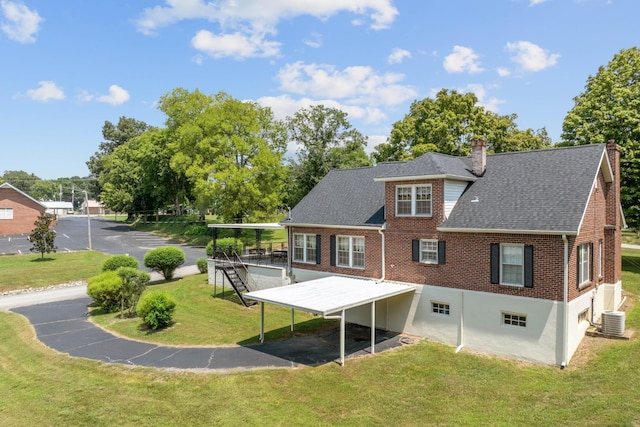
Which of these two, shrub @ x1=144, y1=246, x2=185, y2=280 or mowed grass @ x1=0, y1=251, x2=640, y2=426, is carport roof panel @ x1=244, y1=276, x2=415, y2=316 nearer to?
mowed grass @ x1=0, y1=251, x2=640, y2=426

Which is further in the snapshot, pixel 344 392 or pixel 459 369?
pixel 459 369

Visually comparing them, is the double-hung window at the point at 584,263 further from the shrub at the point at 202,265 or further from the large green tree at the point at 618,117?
the shrub at the point at 202,265

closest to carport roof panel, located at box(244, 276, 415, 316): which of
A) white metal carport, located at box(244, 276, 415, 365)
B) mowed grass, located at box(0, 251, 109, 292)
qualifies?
white metal carport, located at box(244, 276, 415, 365)

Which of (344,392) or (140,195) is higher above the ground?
(140,195)

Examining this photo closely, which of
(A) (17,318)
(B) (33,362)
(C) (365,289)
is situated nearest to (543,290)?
(C) (365,289)

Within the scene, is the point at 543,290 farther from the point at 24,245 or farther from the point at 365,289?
the point at 24,245
